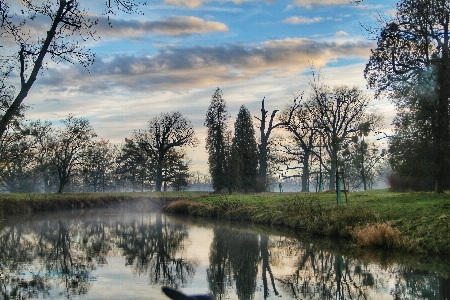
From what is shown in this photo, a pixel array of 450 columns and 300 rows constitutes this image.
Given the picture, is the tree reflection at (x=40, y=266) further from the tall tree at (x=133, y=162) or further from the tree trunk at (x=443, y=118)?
the tall tree at (x=133, y=162)

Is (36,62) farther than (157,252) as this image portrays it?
No

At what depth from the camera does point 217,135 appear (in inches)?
2228

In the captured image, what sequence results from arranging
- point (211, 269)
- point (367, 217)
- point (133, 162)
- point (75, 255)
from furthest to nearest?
point (133, 162)
point (367, 217)
point (75, 255)
point (211, 269)

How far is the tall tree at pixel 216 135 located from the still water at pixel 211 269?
34301 mm

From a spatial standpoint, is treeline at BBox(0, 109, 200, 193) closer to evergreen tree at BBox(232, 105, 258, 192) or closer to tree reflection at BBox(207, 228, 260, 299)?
evergreen tree at BBox(232, 105, 258, 192)

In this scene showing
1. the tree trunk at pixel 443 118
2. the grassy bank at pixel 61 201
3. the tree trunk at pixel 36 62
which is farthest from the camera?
the grassy bank at pixel 61 201

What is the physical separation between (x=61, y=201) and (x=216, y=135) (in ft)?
64.2

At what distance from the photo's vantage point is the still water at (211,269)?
10562 millimetres

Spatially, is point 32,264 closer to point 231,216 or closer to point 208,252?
point 208,252

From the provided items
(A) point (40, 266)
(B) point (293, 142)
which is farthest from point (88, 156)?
(A) point (40, 266)

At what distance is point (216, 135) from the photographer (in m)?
56.7

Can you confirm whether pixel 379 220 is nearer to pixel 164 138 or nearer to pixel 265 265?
pixel 265 265

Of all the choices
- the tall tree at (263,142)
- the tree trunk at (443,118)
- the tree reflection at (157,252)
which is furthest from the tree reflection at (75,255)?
the tall tree at (263,142)

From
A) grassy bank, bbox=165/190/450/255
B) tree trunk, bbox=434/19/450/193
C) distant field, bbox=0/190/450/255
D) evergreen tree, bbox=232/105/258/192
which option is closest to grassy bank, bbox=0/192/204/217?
distant field, bbox=0/190/450/255
